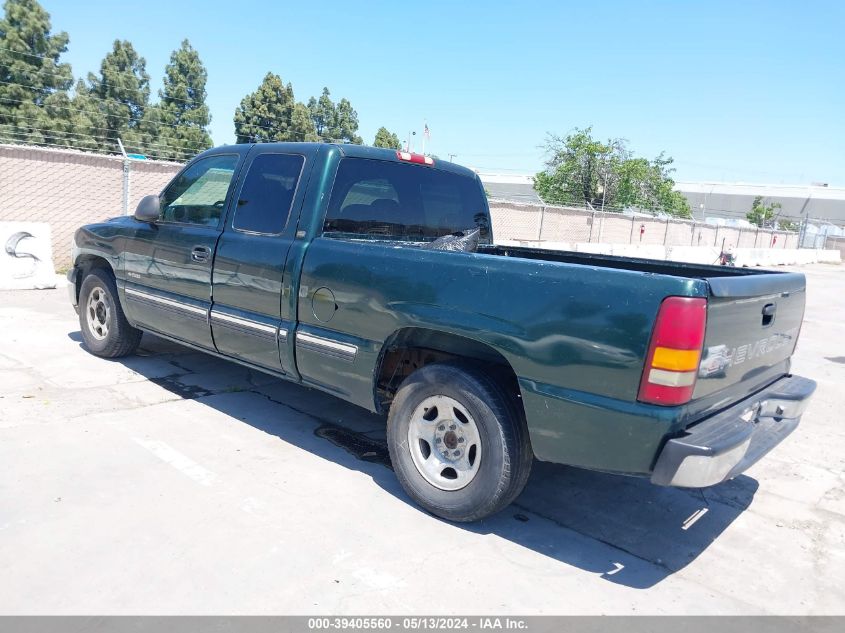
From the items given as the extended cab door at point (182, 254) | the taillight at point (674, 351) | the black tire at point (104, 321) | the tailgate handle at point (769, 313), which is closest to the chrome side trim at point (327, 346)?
the extended cab door at point (182, 254)

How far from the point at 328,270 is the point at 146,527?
1693 millimetres

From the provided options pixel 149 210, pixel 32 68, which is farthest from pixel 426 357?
pixel 32 68

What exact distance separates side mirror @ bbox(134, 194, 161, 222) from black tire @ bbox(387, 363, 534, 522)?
8.93 ft

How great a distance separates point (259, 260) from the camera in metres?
4.20

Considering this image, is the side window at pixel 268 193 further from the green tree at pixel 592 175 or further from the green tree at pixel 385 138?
the green tree at pixel 385 138

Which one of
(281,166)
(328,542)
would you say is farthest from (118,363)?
(328,542)

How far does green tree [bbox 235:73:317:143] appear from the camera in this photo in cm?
3791

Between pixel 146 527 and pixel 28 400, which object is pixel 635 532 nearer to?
pixel 146 527

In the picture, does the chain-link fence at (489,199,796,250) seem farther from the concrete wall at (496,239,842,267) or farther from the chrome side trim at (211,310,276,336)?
the chrome side trim at (211,310,276,336)

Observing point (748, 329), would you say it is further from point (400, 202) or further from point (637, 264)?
point (400, 202)

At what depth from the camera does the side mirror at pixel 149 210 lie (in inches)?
196

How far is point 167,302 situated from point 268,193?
1341 millimetres

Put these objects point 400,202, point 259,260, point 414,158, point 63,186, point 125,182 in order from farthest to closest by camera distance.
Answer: point 125,182 < point 63,186 < point 414,158 < point 400,202 < point 259,260

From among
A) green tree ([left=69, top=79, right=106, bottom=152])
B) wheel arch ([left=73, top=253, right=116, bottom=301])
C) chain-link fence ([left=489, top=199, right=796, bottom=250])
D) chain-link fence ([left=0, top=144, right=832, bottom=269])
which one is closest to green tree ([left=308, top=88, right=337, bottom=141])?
green tree ([left=69, top=79, right=106, bottom=152])
